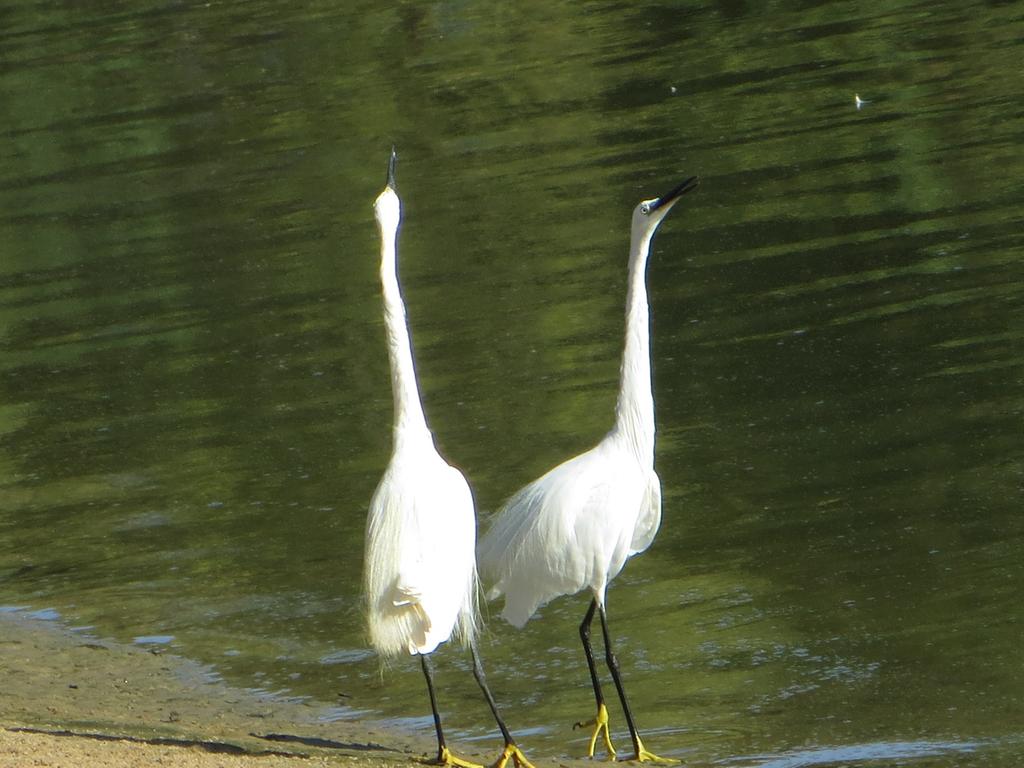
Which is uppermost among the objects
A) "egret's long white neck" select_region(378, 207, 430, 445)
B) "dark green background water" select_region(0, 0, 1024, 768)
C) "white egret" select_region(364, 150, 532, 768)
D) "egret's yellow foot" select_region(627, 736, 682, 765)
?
"egret's long white neck" select_region(378, 207, 430, 445)

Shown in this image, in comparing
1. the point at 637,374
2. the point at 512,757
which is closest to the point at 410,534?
the point at 512,757

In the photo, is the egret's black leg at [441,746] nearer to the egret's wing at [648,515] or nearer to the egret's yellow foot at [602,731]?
the egret's yellow foot at [602,731]

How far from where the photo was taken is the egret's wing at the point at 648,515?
654 centimetres

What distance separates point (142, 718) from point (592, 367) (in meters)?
4.21

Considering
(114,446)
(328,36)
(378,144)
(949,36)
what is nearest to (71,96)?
(328,36)

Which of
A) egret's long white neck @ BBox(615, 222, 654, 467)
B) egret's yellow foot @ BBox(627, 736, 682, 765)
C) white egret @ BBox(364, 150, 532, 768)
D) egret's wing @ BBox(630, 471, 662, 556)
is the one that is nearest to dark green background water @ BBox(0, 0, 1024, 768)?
egret's yellow foot @ BBox(627, 736, 682, 765)

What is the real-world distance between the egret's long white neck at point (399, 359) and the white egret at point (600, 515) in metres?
0.68

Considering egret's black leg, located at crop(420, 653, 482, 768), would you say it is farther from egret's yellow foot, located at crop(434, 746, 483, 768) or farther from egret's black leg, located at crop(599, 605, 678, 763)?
egret's black leg, located at crop(599, 605, 678, 763)

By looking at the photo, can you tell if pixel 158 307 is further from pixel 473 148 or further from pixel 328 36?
pixel 328 36

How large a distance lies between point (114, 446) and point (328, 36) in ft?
51.2

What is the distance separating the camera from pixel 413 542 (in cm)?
579

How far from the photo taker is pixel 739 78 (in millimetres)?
18344

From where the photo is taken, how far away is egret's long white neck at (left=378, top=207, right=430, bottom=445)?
6.01 m

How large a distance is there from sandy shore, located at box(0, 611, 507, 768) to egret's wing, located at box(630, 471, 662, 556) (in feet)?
3.37
